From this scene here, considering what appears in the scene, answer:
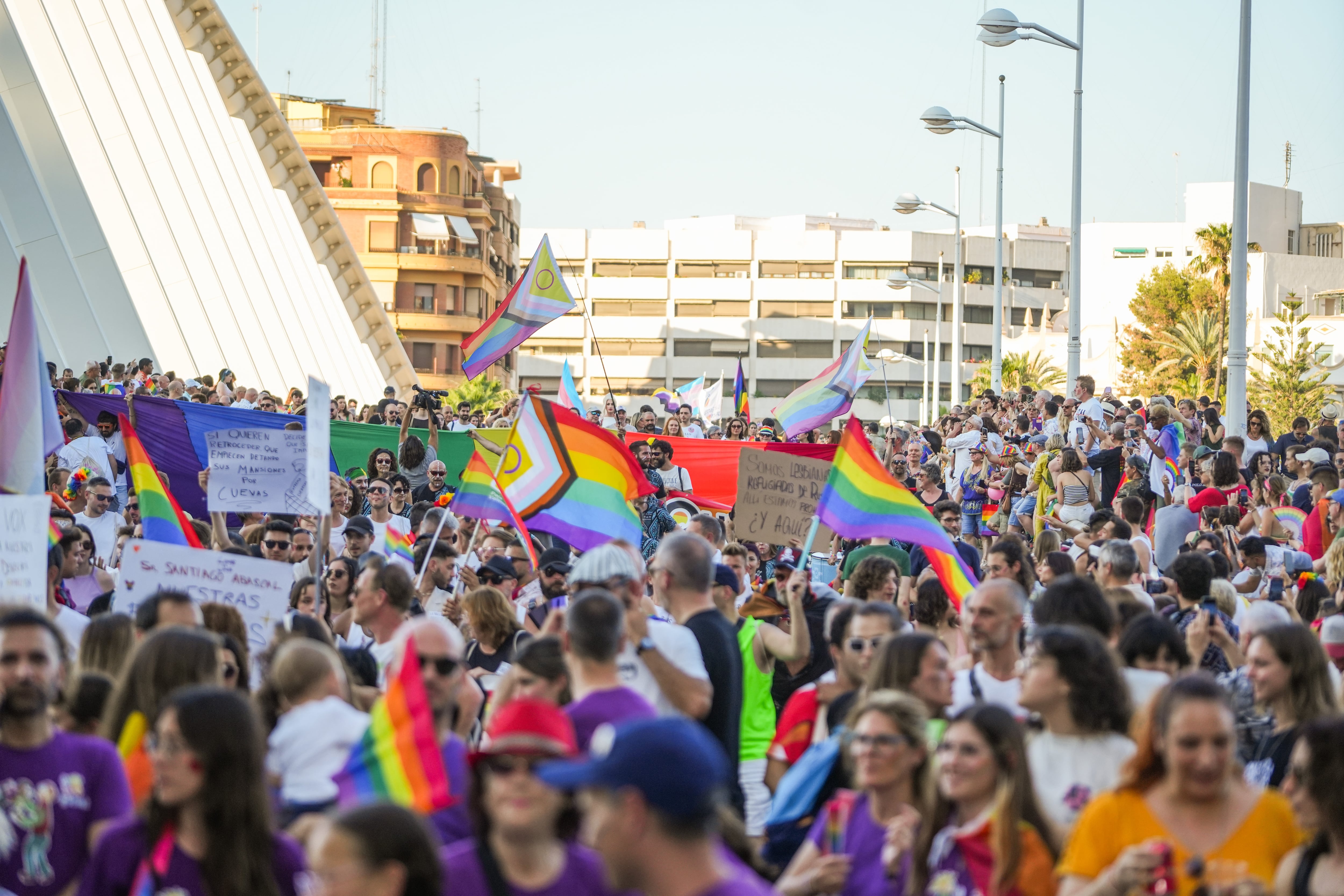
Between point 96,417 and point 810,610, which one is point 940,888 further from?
point 96,417

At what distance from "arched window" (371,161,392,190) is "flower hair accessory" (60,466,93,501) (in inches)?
2669

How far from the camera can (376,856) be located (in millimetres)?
3348

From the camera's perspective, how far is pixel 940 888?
13.9 ft

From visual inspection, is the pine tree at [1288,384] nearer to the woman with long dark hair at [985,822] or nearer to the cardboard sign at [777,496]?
the cardboard sign at [777,496]

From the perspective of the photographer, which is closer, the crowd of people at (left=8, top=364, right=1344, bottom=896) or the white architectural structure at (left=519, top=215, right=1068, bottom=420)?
the crowd of people at (left=8, top=364, right=1344, bottom=896)

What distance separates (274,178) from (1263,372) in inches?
1669

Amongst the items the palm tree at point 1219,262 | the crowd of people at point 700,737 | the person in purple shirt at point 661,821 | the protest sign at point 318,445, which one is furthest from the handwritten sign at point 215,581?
the palm tree at point 1219,262

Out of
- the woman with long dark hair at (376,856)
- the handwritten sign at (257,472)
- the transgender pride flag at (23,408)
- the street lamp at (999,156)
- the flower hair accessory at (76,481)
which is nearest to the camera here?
the woman with long dark hair at (376,856)

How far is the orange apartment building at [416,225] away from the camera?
79438 mm

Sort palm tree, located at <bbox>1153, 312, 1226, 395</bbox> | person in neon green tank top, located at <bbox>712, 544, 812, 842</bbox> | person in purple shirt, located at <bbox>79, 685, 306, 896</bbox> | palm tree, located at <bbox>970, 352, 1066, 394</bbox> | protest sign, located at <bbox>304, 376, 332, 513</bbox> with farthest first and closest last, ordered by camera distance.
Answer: palm tree, located at <bbox>970, 352, 1066, 394</bbox> → palm tree, located at <bbox>1153, 312, 1226, 395</bbox> → protest sign, located at <bbox>304, 376, 332, 513</bbox> → person in neon green tank top, located at <bbox>712, 544, 812, 842</bbox> → person in purple shirt, located at <bbox>79, 685, 306, 896</bbox>

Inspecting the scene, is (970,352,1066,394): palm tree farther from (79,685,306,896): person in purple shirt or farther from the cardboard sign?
(79,685,306,896): person in purple shirt

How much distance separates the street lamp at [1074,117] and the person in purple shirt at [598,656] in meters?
15.5

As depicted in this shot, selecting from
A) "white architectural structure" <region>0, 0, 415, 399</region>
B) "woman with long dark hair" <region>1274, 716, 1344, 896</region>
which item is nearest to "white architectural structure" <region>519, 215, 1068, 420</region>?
"white architectural structure" <region>0, 0, 415, 399</region>

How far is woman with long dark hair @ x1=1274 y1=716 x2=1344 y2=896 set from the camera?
396cm
